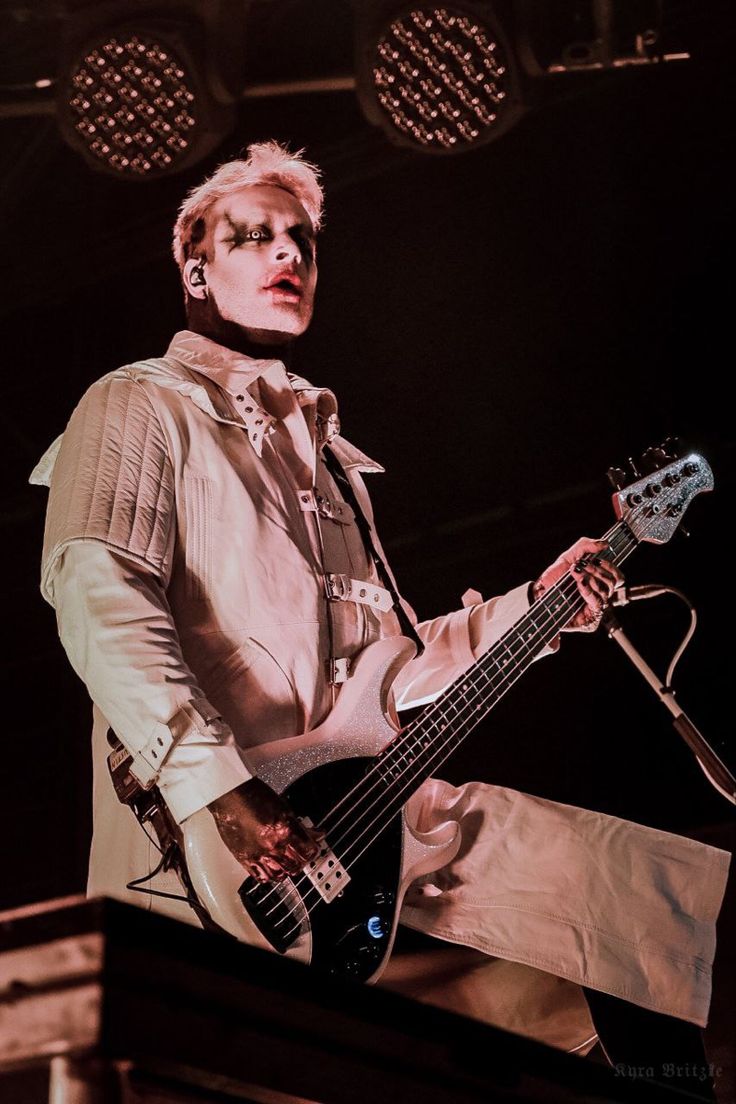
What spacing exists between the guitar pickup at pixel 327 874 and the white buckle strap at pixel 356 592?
0.50 metres

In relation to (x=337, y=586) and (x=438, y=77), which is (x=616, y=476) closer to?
(x=337, y=586)

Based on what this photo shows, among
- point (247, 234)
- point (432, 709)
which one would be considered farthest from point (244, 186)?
point (432, 709)

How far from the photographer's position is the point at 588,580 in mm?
2584

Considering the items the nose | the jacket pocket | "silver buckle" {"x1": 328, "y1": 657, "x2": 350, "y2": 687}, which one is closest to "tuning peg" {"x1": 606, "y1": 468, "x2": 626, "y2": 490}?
the nose

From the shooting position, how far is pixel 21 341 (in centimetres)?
290

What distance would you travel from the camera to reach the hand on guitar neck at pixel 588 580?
8.45 feet

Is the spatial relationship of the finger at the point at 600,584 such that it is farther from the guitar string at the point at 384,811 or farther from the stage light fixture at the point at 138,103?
the stage light fixture at the point at 138,103

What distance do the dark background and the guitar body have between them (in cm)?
75

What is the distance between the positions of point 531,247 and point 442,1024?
239cm

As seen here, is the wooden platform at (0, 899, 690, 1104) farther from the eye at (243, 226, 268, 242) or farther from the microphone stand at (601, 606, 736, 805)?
the eye at (243, 226, 268, 242)

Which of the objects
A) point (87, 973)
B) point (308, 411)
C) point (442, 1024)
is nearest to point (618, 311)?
point (308, 411)

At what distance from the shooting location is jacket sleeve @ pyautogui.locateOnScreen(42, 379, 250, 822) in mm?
1889

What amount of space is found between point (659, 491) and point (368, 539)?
0.68m

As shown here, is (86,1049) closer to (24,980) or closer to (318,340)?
(24,980)
